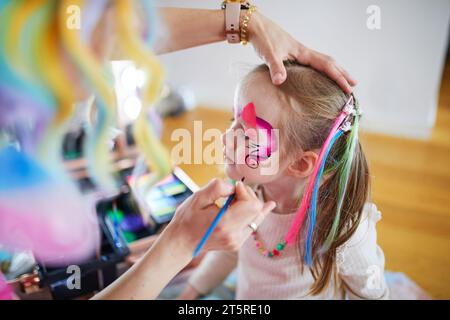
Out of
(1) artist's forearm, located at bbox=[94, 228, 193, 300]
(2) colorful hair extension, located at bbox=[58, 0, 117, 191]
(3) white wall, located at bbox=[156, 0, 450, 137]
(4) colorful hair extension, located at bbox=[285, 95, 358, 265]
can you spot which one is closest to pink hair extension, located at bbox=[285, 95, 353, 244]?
(4) colorful hair extension, located at bbox=[285, 95, 358, 265]

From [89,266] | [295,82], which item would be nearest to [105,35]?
[295,82]

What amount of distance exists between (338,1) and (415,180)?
0.74m

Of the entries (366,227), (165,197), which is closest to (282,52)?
(366,227)

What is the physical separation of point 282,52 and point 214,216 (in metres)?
0.29

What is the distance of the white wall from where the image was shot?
28.5 inches

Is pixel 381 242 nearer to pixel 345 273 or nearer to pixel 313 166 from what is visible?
pixel 345 273

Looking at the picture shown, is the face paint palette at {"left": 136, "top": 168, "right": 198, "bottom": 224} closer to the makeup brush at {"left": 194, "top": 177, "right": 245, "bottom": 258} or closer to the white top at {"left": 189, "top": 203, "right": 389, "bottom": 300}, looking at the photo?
the white top at {"left": 189, "top": 203, "right": 389, "bottom": 300}

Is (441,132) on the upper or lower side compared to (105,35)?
lower

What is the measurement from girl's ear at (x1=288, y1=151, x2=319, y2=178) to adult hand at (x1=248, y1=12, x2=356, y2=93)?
12cm

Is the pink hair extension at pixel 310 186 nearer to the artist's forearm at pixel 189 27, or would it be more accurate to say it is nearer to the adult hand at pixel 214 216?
the adult hand at pixel 214 216

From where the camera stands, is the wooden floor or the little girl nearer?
the little girl

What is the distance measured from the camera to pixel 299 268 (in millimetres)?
846

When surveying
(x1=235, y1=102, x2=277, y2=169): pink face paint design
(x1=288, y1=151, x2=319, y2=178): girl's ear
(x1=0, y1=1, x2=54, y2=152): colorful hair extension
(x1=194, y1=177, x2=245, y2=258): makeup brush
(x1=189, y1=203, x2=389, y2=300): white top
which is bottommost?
(x1=189, y1=203, x2=389, y2=300): white top

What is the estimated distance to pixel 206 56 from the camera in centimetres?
94
